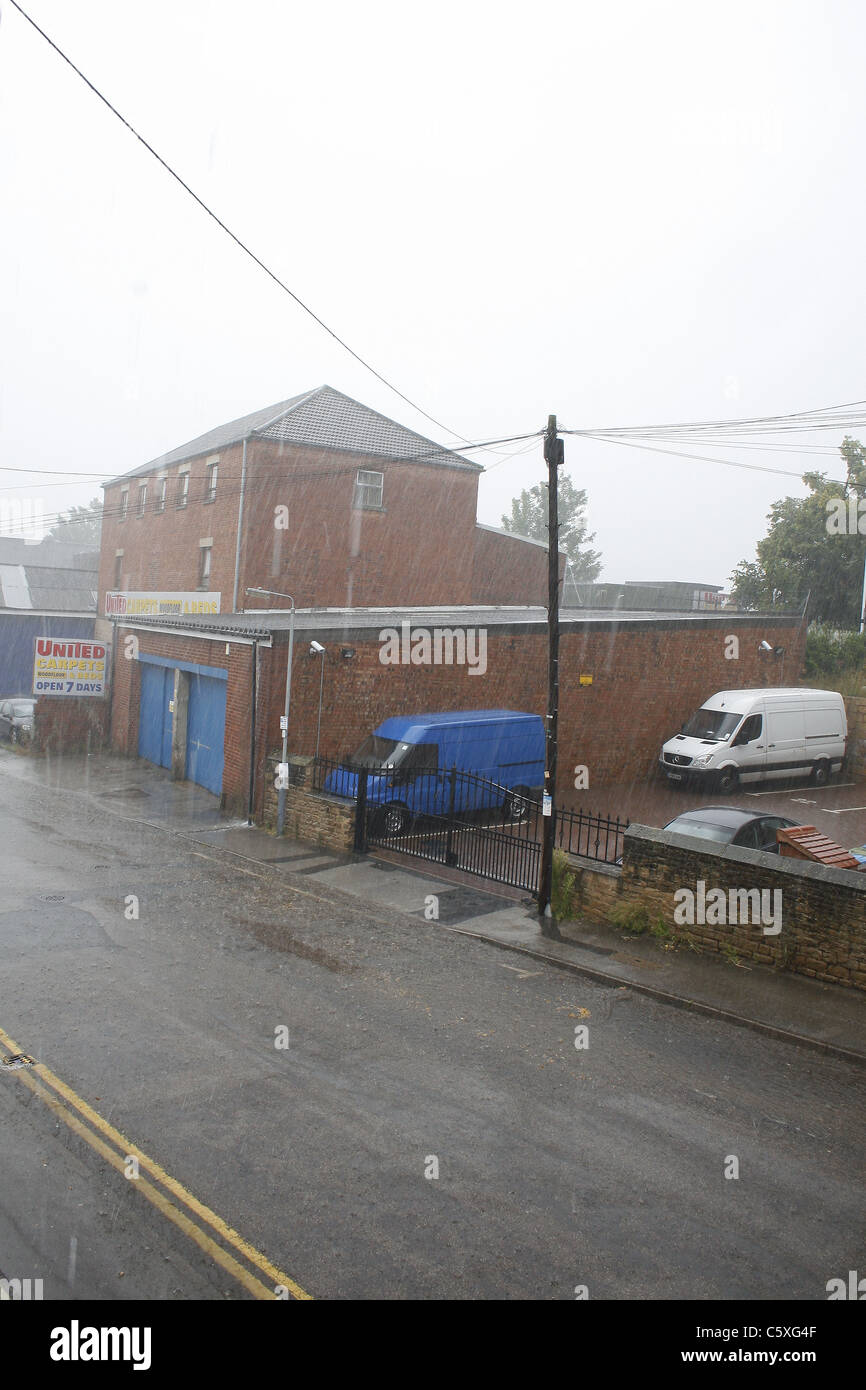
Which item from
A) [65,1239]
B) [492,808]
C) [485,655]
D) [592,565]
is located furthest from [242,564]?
[592,565]

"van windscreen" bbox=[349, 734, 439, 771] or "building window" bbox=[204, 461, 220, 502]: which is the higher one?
Answer: "building window" bbox=[204, 461, 220, 502]

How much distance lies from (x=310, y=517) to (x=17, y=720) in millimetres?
10638

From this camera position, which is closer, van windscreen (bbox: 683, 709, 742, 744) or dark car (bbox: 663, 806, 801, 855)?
dark car (bbox: 663, 806, 801, 855)

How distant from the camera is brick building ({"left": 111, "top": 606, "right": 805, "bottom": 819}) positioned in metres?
18.6

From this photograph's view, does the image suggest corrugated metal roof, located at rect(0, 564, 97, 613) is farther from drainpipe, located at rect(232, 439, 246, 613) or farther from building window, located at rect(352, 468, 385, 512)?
building window, located at rect(352, 468, 385, 512)

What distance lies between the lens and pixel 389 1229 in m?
5.52

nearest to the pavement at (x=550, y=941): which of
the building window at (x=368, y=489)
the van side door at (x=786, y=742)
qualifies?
the van side door at (x=786, y=742)

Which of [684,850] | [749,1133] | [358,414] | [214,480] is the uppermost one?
[358,414]

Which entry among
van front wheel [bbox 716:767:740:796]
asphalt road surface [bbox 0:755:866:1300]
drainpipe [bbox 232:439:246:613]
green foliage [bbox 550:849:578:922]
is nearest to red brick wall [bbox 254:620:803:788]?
van front wheel [bbox 716:767:740:796]

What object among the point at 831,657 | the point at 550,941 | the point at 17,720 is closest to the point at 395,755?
the point at 550,941

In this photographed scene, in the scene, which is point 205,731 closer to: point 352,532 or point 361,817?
point 361,817

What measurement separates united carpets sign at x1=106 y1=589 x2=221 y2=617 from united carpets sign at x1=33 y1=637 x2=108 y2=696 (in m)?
1.81

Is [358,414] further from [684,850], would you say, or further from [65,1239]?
[65,1239]

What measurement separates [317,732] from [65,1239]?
13.6 metres
